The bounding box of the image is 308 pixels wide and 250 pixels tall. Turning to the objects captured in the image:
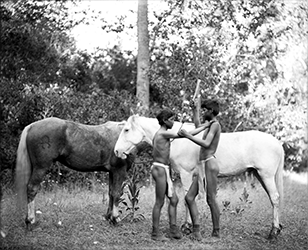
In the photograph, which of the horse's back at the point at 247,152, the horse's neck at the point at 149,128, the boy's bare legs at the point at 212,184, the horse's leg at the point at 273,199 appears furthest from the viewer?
the horse's back at the point at 247,152

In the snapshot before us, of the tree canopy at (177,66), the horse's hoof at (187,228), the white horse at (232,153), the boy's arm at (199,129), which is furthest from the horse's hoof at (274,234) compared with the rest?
the tree canopy at (177,66)

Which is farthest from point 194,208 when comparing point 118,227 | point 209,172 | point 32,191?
point 32,191

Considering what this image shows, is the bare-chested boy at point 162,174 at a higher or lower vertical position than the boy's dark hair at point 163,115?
lower

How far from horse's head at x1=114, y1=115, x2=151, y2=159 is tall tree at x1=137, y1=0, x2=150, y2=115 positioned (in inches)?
236

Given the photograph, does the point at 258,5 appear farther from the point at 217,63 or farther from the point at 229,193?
the point at 229,193

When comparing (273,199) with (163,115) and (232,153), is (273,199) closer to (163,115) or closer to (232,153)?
(232,153)

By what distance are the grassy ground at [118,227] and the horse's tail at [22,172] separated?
1.42 feet

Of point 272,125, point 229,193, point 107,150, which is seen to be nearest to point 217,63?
point 272,125

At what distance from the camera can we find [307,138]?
1600 cm

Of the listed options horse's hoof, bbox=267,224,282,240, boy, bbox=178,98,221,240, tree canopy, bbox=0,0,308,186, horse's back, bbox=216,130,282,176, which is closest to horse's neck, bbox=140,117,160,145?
boy, bbox=178,98,221,240

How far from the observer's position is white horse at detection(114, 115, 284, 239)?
657 cm

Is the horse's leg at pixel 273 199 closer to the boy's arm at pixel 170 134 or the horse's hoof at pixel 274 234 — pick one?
the horse's hoof at pixel 274 234

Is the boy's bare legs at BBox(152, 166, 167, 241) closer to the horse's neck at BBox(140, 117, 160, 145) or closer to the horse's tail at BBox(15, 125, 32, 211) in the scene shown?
the horse's neck at BBox(140, 117, 160, 145)

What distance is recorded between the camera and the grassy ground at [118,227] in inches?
227
